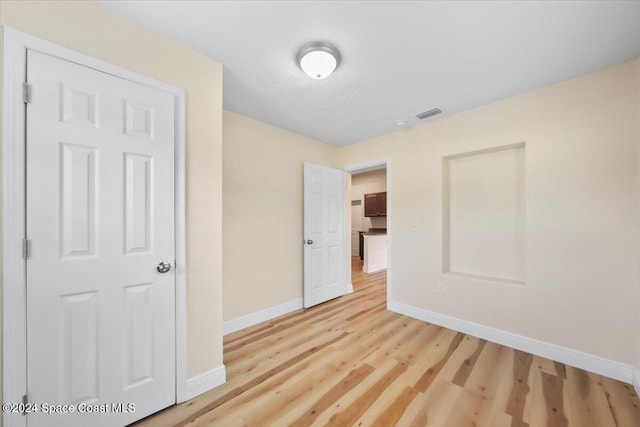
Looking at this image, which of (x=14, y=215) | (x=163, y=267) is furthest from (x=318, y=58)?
(x=14, y=215)

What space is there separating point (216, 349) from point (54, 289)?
1053 mm

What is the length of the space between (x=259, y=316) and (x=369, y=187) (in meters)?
5.48

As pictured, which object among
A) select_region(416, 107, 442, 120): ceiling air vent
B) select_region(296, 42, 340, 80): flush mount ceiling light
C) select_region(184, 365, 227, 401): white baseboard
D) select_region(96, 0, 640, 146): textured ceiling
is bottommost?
select_region(184, 365, 227, 401): white baseboard

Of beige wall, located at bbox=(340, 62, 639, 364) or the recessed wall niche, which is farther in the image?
the recessed wall niche

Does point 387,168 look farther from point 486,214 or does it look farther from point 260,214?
point 260,214

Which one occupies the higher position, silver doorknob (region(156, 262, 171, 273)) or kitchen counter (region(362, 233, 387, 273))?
silver doorknob (region(156, 262, 171, 273))

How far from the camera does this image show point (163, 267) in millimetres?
1547

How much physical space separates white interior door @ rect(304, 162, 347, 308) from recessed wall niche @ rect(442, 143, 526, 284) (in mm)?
1562

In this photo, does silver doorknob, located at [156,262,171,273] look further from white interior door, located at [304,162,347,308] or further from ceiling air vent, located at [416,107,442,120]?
ceiling air vent, located at [416,107,442,120]

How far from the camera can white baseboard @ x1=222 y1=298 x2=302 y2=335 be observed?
265cm

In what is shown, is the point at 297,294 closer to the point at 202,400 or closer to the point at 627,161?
the point at 202,400

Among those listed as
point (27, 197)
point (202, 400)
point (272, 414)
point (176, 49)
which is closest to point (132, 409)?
point (202, 400)

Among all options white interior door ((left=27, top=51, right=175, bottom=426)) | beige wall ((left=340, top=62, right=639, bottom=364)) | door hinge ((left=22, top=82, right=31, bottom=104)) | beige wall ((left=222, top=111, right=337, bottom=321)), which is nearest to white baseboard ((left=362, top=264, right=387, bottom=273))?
beige wall ((left=222, top=111, right=337, bottom=321))

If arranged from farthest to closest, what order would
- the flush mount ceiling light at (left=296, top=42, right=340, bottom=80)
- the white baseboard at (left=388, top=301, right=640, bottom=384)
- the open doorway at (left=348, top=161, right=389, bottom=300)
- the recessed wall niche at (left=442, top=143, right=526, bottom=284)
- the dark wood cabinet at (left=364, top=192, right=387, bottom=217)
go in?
the dark wood cabinet at (left=364, top=192, right=387, bottom=217) → the open doorway at (left=348, top=161, right=389, bottom=300) → the recessed wall niche at (left=442, top=143, right=526, bottom=284) → the white baseboard at (left=388, top=301, right=640, bottom=384) → the flush mount ceiling light at (left=296, top=42, right=340, bottom=80)
